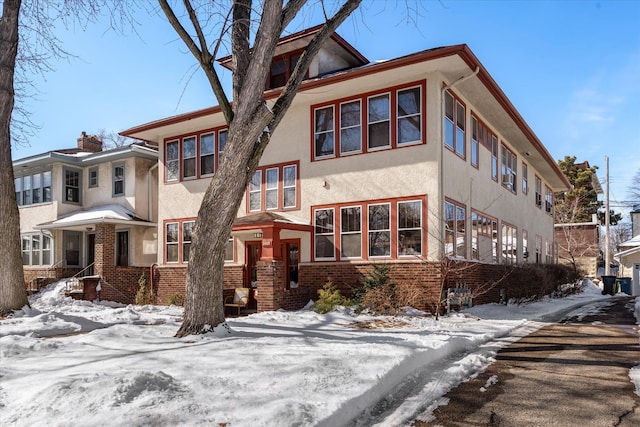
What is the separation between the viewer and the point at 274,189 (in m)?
16.0

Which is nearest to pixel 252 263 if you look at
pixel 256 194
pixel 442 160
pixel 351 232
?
pixel 256 194

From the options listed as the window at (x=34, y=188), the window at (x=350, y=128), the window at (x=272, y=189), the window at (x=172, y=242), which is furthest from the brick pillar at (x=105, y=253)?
the window at (x=350, y=128)

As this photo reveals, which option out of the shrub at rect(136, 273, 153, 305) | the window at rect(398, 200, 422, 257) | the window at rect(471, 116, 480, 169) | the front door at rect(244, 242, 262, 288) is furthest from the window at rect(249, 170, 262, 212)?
the window at rect(471, 116, 480, 169)

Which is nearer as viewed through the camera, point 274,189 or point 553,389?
point 553,389

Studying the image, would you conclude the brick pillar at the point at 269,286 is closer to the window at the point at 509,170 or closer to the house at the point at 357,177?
the house at the point at 357,177

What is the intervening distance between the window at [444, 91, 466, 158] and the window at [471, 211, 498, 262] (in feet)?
7.30

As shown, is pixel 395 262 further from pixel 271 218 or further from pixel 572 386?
pixel 572 386

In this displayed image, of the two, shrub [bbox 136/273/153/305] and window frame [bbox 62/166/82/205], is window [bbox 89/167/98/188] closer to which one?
window frame [bbox 62/166/82/205]

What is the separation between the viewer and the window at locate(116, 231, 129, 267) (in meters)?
21.4

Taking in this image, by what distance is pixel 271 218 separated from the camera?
46.5 feet

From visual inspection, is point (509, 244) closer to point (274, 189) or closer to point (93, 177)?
point (274, 189)

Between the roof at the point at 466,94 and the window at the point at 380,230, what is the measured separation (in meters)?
3.69

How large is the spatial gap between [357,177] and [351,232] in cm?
159

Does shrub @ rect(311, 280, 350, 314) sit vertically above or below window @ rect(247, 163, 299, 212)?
below
